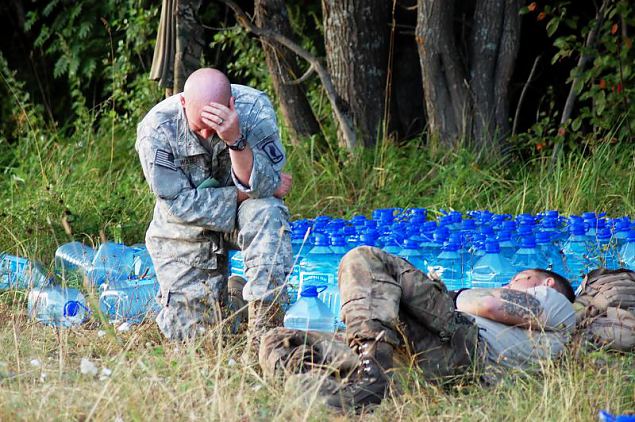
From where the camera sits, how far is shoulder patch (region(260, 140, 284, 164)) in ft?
15.0

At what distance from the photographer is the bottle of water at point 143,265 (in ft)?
18.8

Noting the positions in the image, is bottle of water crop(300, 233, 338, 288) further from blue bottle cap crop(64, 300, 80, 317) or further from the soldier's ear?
the soldier's ear

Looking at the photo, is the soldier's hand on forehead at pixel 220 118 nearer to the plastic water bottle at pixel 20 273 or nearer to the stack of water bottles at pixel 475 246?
the stack of water bottles at pixel 475 246

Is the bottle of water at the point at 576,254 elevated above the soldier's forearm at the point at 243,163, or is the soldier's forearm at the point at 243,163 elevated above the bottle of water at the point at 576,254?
the soldier's forearm at the point at 243,163

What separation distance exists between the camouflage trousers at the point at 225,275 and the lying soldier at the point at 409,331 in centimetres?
52

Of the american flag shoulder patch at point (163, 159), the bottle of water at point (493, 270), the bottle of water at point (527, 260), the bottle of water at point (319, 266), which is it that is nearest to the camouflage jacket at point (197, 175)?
the american flag shoulder patch at point (163, 159)

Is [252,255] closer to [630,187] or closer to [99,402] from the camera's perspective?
[99,402]

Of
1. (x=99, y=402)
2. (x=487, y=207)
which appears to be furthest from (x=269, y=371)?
(x=487, y=207)

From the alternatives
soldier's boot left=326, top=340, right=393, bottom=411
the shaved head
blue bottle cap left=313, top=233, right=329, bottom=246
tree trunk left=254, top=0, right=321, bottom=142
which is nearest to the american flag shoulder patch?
the shaved head

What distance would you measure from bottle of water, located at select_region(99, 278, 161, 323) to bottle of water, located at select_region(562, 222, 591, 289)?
2.26 metres

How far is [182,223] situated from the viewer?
15.3 feet

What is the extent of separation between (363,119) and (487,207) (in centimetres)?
160

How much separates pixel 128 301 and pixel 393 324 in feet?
6.19

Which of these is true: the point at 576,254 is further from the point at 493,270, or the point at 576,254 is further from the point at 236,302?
the point at 236,302
